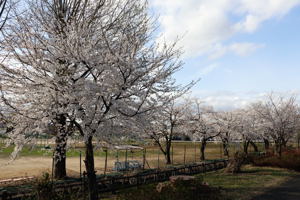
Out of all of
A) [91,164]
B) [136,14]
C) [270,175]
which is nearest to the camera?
[91,164]

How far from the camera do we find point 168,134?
108ft

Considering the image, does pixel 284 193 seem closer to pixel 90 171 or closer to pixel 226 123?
pixel 90 171

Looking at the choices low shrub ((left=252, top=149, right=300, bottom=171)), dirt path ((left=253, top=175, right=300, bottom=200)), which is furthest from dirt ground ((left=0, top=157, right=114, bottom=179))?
dirt path ((left=253, top=175, right=300, bottom=200))

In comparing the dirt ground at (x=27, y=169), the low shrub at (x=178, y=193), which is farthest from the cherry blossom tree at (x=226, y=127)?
the low shrub at (x=178, y=193)

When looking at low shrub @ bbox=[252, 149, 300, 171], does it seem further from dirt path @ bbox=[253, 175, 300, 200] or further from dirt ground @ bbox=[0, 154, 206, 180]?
dirt ground @ bbox=[0, 154, 206, 180]

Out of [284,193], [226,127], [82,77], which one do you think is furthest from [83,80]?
[226,127]

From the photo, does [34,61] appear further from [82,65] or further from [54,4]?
[54,4]

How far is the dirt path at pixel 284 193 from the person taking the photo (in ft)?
44.5

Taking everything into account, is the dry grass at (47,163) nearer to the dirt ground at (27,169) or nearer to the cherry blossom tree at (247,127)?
the dirt ground at (27,169)

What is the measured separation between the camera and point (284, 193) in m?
14.6

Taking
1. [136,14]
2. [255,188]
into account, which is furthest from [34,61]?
[255,188]

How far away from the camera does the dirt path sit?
13.6 metres

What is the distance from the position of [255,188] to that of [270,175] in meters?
5.64

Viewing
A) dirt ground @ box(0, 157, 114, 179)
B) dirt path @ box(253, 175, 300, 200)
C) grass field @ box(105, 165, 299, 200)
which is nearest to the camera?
dirt path @ box(253, 175, 300, 200)
